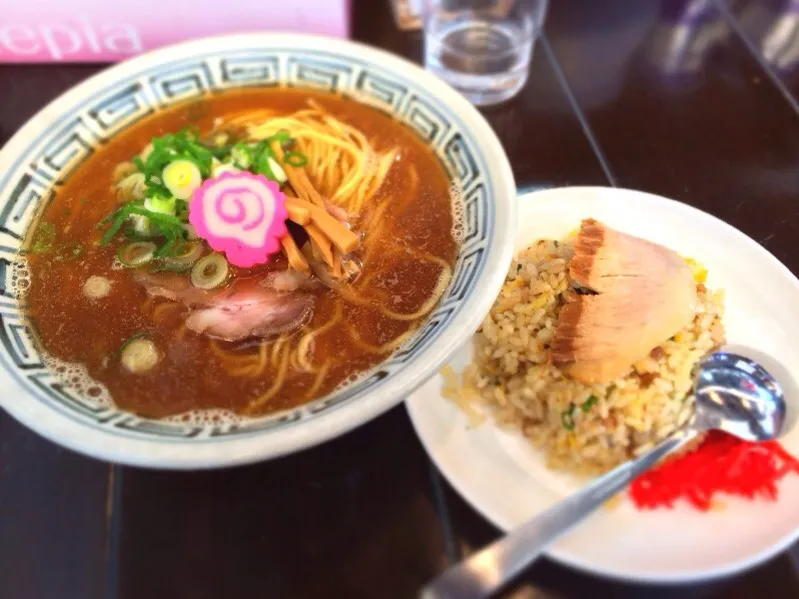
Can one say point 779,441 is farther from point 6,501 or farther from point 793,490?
point 6,501

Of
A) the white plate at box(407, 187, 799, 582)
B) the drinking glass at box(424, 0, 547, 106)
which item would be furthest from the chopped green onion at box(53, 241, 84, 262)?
the drinking glass at box(424, 0, 547, 106)

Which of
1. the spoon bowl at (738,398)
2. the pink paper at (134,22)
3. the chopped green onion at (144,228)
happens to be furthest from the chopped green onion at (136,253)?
the spoon bowl at (738,398)

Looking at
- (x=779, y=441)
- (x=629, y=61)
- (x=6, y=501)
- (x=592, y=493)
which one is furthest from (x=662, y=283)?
(x=6, y=501)

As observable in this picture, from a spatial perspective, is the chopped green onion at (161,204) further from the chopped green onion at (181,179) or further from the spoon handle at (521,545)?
the spoon handle at (521,545)

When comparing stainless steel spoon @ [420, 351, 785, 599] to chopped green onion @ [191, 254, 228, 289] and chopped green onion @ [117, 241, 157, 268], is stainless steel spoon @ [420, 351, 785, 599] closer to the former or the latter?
chopped green onion @ [191, 254, 228, 289]

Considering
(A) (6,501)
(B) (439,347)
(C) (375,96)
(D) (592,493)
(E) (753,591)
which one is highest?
(C) (375,96)
